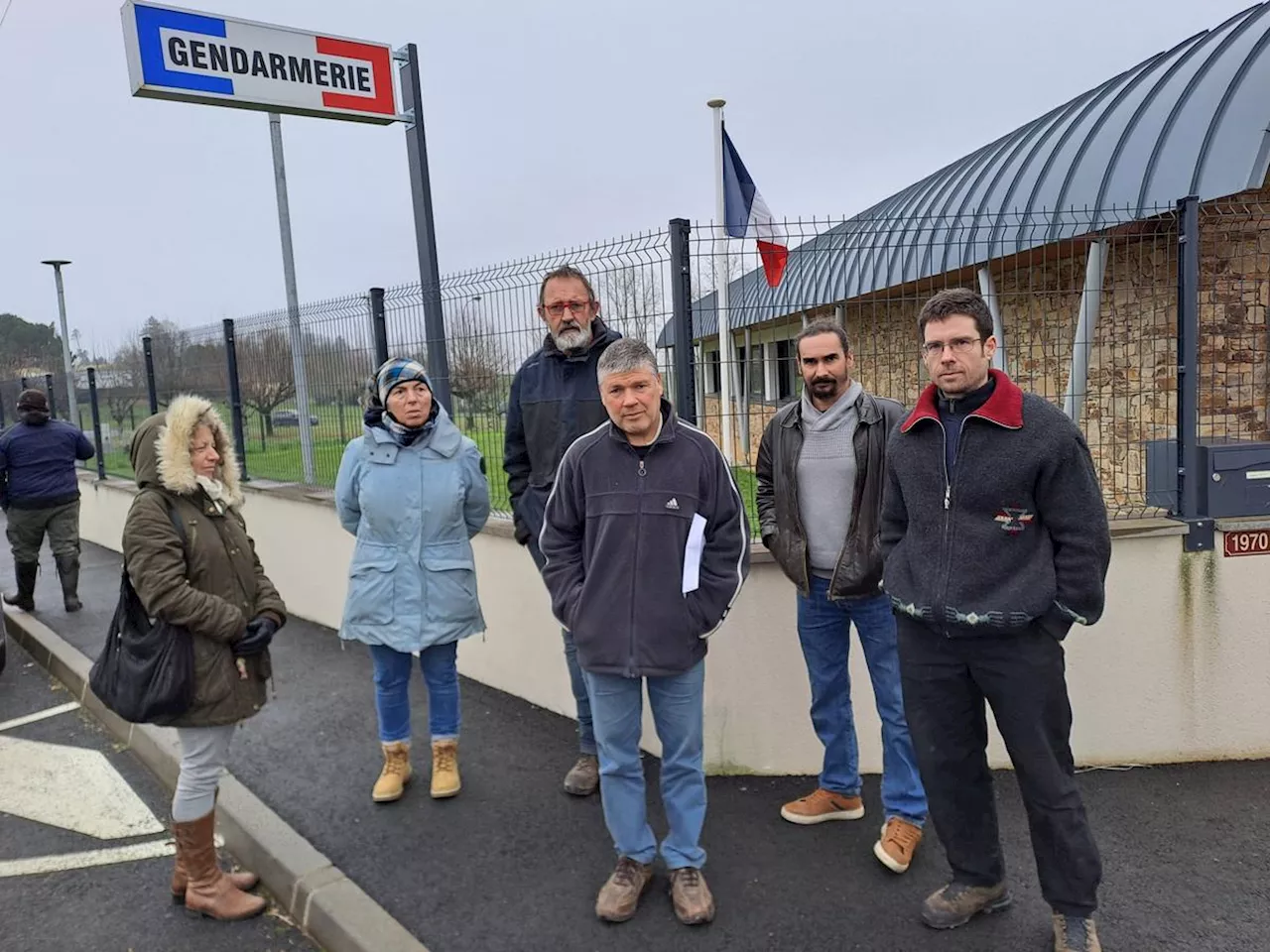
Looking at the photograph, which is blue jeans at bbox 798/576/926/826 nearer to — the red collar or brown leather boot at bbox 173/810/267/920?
the red collar

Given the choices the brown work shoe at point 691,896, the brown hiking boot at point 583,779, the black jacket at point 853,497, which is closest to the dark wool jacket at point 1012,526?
the black jacket at point 853,497

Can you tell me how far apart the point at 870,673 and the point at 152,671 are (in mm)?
2633

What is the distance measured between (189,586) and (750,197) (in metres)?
7.51

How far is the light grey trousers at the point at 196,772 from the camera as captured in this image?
298cm

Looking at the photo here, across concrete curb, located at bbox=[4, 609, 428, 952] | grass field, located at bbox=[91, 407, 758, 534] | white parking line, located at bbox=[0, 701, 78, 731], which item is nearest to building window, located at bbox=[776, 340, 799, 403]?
grass field, located at bbox=[91, 407, 758, 534]

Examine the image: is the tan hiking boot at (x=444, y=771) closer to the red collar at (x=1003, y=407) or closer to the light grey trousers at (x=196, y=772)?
the light grey trousers at (x=196, y=772)

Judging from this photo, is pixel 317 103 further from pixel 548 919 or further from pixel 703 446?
pixel 548 919

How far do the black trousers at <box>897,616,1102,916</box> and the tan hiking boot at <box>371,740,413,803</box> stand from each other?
2298 mm

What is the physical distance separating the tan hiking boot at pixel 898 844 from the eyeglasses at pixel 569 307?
2.36m

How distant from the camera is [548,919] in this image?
295cm

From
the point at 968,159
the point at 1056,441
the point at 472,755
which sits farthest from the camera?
the point at 968,159

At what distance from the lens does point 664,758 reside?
2.99m

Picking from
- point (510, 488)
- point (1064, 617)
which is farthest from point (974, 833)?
point (510, 488)

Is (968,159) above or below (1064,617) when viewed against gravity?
above
